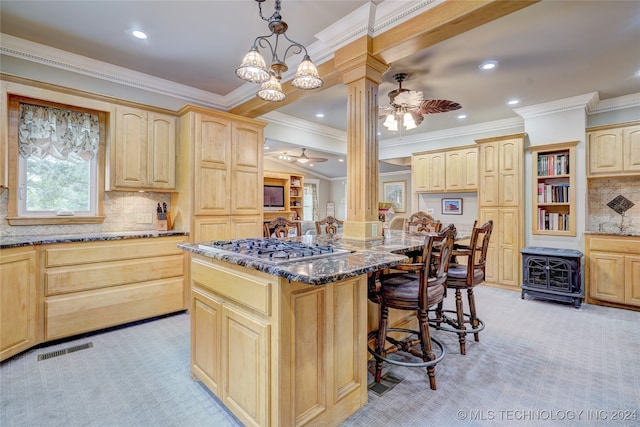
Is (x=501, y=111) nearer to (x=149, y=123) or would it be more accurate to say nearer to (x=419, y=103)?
(x=419, y=103)

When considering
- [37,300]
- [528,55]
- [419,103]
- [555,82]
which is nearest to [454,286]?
[419,103]

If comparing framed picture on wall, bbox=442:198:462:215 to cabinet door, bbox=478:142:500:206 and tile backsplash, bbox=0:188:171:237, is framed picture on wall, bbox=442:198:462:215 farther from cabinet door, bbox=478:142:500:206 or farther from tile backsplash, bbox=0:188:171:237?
tile backsplash, bbox=0:188:171:237

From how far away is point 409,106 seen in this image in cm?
342

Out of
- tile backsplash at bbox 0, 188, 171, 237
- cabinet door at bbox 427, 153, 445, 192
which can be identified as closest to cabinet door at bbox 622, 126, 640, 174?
cabinet door at bbox 427, 153, 445, 192

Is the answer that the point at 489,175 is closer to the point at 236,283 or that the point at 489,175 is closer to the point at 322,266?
the point at 322,266

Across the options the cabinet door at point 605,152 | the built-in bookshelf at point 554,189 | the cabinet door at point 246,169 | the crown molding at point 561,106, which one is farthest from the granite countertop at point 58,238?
the cabinet door at point 605,152

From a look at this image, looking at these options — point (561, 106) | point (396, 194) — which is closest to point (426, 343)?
point (561, 106)

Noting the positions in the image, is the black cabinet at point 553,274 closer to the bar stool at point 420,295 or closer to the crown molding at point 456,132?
the crown molding at point 456,132

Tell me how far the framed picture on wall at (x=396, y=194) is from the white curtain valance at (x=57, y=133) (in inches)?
289

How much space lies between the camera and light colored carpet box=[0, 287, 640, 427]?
67.7 inches

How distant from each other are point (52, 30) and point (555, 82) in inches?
208

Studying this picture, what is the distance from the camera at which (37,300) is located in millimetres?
2561

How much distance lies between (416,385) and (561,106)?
4.35 metres

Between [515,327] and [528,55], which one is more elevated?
[528,55]
